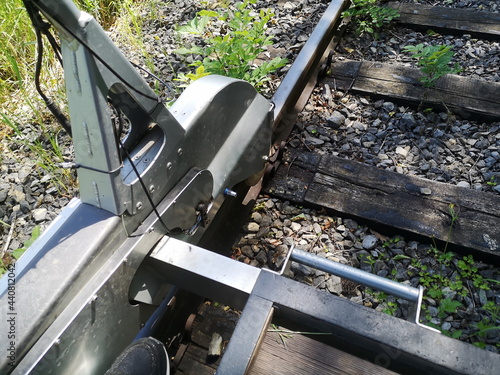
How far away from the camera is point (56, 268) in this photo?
3.94 feet

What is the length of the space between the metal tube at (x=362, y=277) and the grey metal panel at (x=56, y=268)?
593 mm

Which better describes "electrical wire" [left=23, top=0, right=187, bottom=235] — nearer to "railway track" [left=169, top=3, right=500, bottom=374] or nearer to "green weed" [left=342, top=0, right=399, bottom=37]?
"railway track" [left=169, top=3, right=500, bottom=374]

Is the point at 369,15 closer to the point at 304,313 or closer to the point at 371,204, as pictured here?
the point at 371,204

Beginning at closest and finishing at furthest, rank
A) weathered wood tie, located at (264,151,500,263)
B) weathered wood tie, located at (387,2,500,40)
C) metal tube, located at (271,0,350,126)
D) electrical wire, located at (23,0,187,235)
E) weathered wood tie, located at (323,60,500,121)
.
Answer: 1. electrical wire, located at (23,0,187,235)
2. weathered wood tie, located at (264,151,500,263)
3. metal tube, located at (271,0,350,126)
4. weathered wood tie, located at (323,60,500,121)
5. weathered wood tie, located at (387,2,500,40)

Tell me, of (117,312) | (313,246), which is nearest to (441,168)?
(313,246)

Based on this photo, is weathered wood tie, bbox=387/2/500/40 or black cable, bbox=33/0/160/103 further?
weathered wood tie, bbox=387/2/500/40

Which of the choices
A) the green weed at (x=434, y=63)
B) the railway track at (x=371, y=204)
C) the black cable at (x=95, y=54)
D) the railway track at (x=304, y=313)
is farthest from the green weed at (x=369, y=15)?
the black cable at (x=95, y=54)

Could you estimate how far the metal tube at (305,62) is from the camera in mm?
2648

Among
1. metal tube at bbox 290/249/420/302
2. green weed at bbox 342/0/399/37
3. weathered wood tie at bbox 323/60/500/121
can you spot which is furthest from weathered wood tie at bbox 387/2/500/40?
metal tube at bbox 290/249/420/302

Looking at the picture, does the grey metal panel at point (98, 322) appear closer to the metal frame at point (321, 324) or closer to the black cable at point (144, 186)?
the black cable at point (144, 186)

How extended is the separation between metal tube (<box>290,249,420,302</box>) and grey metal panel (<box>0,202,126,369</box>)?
0.59 m

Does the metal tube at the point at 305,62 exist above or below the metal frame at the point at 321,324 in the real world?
below

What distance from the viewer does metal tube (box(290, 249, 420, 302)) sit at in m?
1.28

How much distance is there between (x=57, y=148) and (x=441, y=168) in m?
2.30
